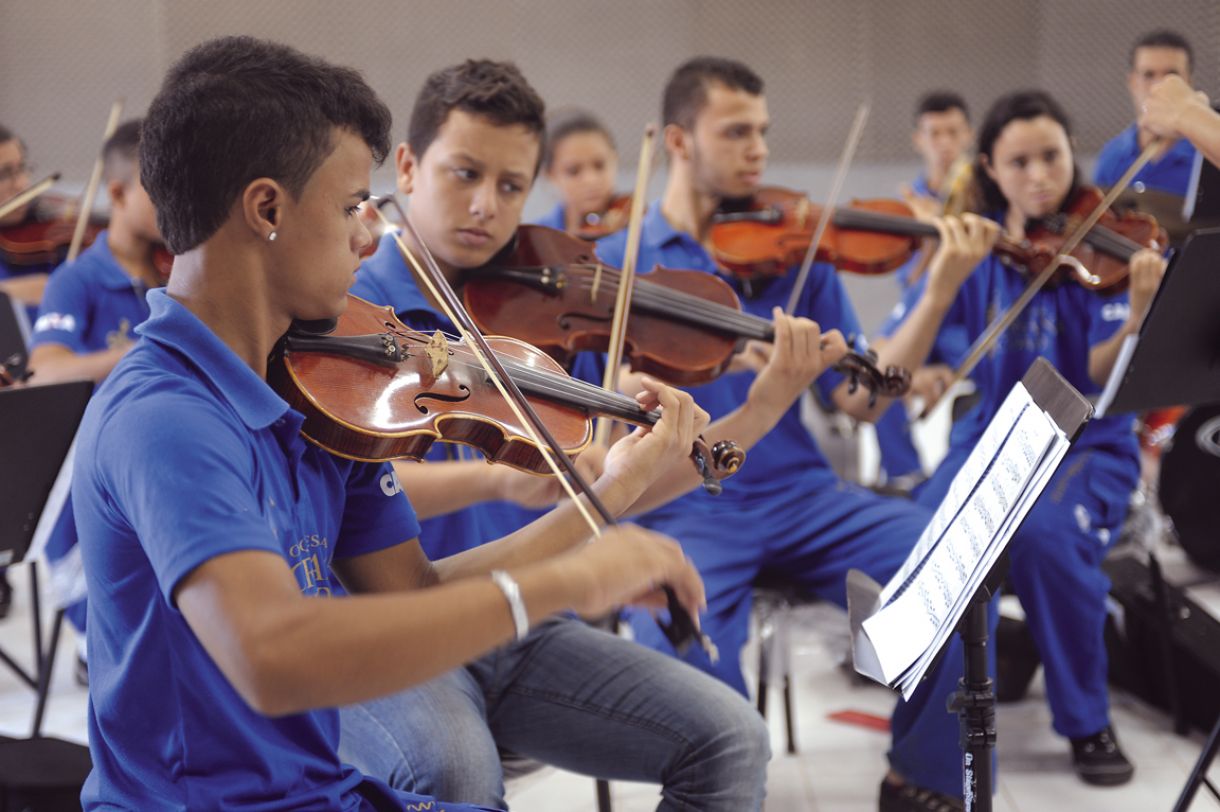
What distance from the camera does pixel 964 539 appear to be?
126 cm

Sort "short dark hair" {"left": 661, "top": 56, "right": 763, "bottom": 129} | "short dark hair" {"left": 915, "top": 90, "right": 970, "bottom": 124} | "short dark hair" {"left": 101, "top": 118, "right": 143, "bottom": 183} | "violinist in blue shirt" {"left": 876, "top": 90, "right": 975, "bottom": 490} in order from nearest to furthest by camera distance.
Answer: "short dark hair" {"left": 661, "top": 56, "right": 763, "bottom": 129}, "violinist in blue shirt" {"left": 876, "top": 90, "right": 975, "bottom": 490}, "short dark hair" {"left": 101, "top": 118, "right": 143, "bottom": 183}, "short dark hair" {"left": 915, "top": 90, "right": 970, "bottom": 124}

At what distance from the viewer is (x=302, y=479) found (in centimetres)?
113

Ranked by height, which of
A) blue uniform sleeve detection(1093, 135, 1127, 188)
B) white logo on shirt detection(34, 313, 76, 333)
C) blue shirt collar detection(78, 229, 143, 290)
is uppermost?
blue uniform sleeve detection(1093, 135, 1127, 188)

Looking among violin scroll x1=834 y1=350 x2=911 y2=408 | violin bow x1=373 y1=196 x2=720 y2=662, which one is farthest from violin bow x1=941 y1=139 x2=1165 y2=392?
violin bow x1=373 y1=196 x2=720 y2=662

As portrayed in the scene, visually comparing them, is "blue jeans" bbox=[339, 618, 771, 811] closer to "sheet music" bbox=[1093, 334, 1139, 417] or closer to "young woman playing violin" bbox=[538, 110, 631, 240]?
"sheet music" bbox=[1093, 334, 1139, 417]

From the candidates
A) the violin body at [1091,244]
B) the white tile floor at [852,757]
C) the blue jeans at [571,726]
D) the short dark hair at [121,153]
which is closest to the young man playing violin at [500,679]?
the blue jeans at [571,726]

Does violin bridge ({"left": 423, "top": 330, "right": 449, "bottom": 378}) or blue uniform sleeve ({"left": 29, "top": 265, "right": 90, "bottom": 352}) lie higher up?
violin bridge ({"left": 423, "top": 330, "right": 449, "bottom": 378})

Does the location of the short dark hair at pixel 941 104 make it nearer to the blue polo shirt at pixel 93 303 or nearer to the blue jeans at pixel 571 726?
the blue polo shirt at pixel 93 303

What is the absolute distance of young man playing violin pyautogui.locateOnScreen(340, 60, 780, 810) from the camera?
1.43 metres

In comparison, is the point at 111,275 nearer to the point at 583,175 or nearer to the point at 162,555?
the point at 583,175

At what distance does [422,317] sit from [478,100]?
362mm

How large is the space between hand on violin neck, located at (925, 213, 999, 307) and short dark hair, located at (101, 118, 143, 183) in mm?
1811

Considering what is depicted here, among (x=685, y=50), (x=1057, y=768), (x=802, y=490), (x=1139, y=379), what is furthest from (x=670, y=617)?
(x=685, y=50)

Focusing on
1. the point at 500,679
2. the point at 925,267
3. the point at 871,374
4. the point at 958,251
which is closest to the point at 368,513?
the point at 500,679
